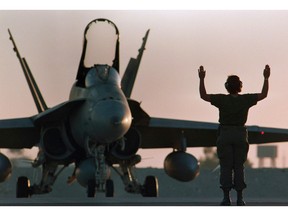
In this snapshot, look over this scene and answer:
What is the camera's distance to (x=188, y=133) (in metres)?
23.9

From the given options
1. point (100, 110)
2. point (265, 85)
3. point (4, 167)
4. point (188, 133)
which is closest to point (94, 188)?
point (100, 110)

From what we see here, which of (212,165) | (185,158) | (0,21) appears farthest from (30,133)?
(212,165)

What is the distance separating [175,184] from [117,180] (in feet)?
19.6

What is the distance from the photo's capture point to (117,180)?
149 ft

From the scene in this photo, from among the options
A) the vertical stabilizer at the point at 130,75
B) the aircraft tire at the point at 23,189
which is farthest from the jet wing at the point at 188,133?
the aircraft tire at the point at 23,189

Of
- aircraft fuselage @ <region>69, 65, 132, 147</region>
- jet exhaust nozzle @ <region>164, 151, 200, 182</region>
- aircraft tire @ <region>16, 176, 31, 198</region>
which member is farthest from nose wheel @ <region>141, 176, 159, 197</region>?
aircraft tire @ <region>16, 176, 31, 198</region>

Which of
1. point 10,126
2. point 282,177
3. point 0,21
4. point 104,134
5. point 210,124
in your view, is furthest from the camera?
point 282,177

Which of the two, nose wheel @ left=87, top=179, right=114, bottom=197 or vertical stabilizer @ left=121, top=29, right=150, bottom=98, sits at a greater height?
vertical stabilizer @ left=121, top=29, right=150, bottom=98

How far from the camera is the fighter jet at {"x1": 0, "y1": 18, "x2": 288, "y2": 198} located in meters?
17.7

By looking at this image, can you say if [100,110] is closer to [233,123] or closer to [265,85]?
[233,123]

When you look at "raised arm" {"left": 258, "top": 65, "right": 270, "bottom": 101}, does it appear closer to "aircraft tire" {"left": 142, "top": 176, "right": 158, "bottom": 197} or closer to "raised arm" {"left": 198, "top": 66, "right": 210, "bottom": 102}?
"raised arm" {"left": 198, "top": 66, "right": 210, "bottom": 102}

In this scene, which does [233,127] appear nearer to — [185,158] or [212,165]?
[185,158]

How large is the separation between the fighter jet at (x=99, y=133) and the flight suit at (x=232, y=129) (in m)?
5.04

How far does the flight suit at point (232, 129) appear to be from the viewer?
462 inches
